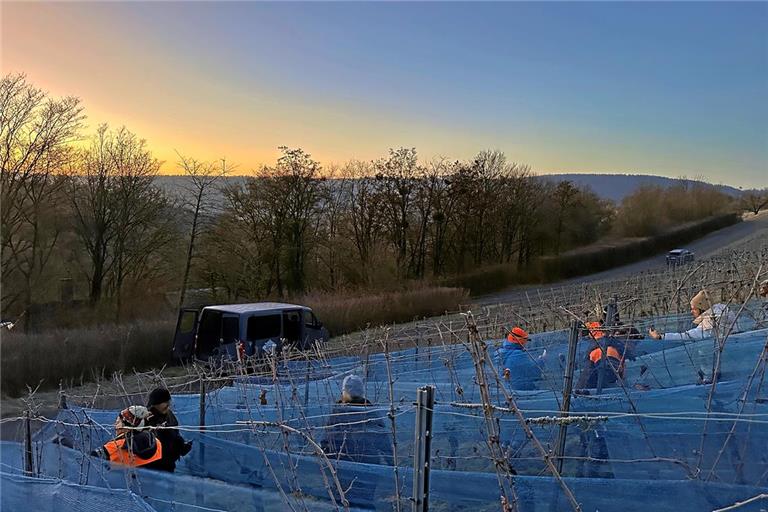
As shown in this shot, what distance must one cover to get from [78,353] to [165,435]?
11.5 metres

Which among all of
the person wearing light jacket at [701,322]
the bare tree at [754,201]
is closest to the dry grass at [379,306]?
the person wearing light jacket at [701,322]

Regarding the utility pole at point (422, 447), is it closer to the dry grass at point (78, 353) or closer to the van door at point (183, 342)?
the van door at point (183, 342)

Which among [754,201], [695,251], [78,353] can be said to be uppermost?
[754,201]

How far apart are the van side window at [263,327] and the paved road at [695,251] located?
17.1 meters

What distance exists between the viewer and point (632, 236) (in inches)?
1970

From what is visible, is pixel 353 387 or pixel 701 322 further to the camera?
pixel 701 322

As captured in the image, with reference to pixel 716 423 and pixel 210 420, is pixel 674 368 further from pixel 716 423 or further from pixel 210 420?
pixel 210 420

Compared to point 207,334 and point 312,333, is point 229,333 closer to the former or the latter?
point 207,334

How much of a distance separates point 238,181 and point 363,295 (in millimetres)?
7855

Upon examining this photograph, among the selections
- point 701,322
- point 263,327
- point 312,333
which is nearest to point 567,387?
point 701,322

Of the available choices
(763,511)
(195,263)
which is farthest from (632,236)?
(763,511)

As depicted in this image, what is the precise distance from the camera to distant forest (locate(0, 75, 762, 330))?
2188 cm

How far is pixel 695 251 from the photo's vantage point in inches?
1804

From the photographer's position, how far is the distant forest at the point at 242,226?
71.8 feet
